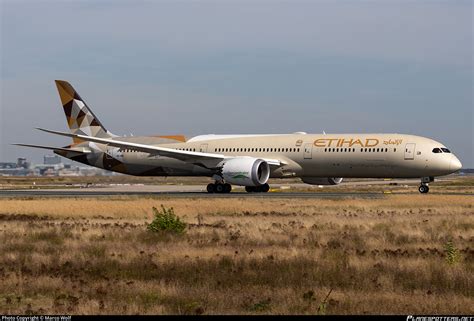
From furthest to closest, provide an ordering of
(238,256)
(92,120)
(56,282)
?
(92,120)
(238,256)
(56,282)

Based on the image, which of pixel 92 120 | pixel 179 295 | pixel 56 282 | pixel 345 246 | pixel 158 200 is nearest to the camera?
pixel 179 295

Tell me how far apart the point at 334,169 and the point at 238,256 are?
35151 mm

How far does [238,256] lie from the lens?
62.5 feet

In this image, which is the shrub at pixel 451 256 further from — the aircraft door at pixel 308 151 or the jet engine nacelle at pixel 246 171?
the aircraft door at pixel 308 151

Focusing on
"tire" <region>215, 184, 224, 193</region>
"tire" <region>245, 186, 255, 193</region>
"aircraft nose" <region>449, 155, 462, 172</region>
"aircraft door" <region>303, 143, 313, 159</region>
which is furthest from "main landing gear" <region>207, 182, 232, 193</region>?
"aircraft nose" <region>449, 155, 462, 172</region>

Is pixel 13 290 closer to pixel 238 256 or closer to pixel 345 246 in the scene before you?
pixel 238 256

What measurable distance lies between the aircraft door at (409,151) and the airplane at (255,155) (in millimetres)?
63

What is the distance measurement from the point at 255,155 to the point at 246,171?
458 centimetres

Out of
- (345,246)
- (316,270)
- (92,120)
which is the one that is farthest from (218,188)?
(316,270)

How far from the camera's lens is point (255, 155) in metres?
56.9

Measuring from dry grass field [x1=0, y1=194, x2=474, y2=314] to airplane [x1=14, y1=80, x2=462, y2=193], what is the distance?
20.3 meters

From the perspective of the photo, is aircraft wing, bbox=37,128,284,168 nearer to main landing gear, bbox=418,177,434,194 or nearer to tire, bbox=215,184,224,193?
tire, bbox=215,184,224,193

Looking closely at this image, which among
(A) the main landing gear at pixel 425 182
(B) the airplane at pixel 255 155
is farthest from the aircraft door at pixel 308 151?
(A) the main landing gear at pixel 425 182

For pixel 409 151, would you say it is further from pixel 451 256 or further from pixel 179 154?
pixel 451 256
